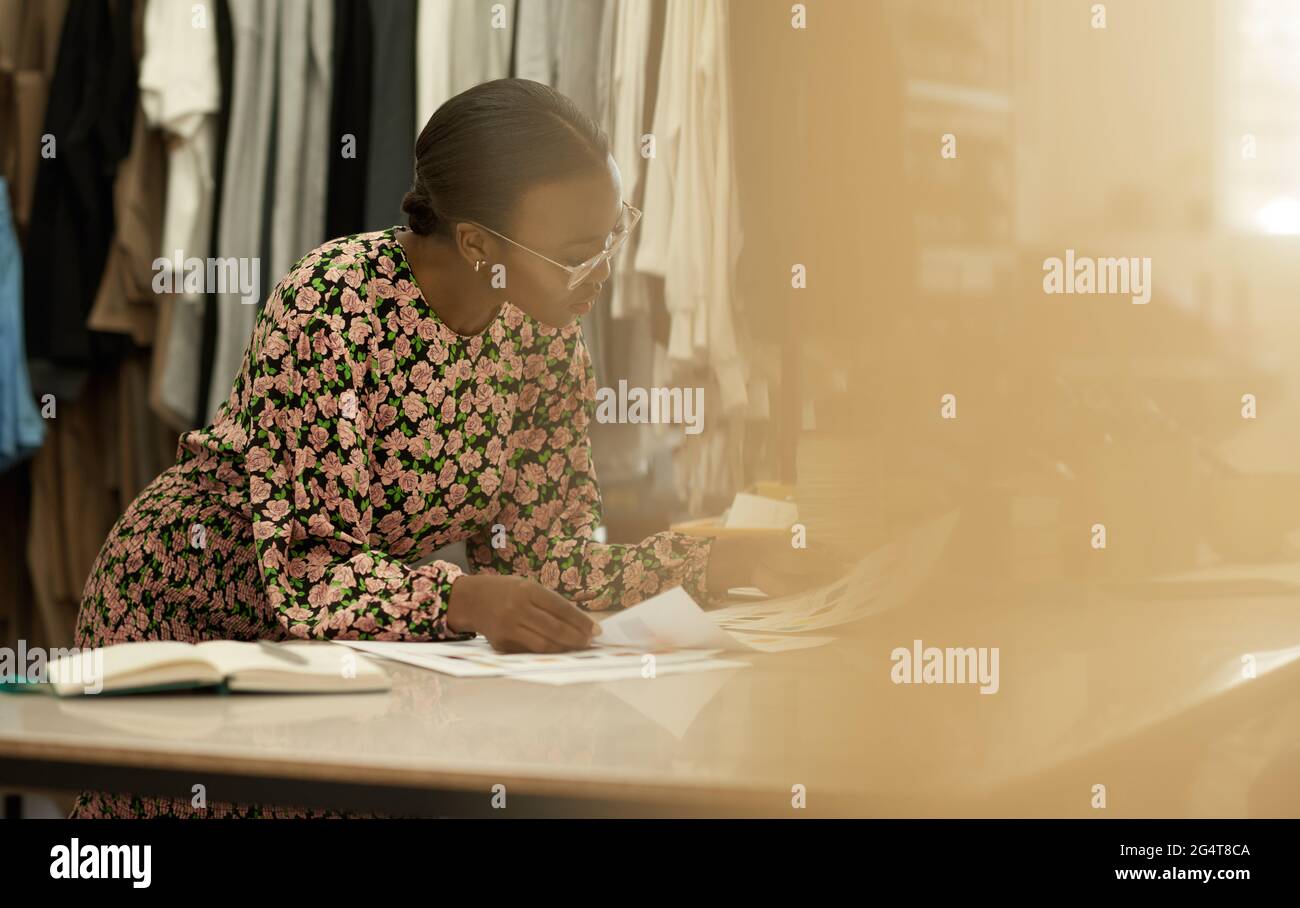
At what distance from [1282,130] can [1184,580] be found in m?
0.44

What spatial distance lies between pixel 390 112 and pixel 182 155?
1.39ft

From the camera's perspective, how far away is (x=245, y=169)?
7.66ft

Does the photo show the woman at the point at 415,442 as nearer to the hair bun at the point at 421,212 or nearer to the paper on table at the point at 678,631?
the hair bun at the point at 421,212

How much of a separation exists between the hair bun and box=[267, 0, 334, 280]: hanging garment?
3.52 ft

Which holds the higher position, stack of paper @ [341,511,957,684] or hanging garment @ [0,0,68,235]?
hanging garment @ [0,0,68,235]

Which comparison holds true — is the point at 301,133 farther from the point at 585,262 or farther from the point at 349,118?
the point at 585,262

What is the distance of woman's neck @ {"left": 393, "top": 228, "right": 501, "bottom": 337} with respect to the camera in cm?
Answer: 126

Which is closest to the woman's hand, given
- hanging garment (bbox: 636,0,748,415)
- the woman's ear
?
the woman's ear

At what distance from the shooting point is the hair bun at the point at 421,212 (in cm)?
127

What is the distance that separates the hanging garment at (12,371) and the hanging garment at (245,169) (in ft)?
1.18

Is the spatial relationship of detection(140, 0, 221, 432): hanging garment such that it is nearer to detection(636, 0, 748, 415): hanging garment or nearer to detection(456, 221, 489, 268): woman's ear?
detection(636, 0, 748, 415): hanging garment

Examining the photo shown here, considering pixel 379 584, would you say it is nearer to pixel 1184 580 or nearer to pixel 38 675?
pixel 38 675

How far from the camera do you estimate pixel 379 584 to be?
107 centimetres
